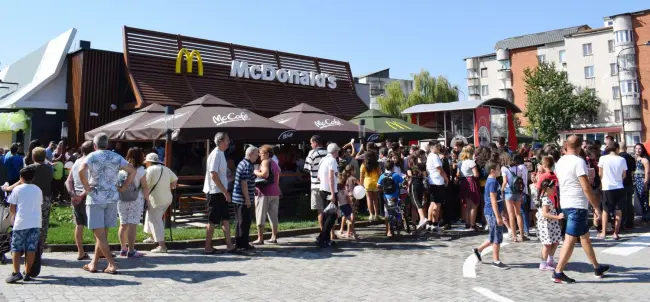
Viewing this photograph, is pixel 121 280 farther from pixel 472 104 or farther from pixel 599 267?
pixel 472 104

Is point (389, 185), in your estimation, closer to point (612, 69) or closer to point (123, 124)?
point (123, 124)

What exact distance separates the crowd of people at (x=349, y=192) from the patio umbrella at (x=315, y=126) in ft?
2.35

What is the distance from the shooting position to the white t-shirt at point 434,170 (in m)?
10.2

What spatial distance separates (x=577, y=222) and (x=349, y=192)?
4.51 m

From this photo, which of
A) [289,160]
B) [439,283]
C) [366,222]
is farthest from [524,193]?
→ [289,160]

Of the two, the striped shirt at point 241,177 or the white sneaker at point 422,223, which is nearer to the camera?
the striped shirt at point 241,177

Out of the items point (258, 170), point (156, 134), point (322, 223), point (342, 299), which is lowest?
point (342, 299)

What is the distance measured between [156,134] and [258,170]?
330 centimetres

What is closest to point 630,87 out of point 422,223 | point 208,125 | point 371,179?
point 422,223

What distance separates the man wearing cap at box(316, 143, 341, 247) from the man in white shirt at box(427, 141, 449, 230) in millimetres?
2466

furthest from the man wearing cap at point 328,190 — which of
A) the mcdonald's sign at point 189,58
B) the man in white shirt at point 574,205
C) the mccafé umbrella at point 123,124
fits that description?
the mcdonald's sign at point 189,58

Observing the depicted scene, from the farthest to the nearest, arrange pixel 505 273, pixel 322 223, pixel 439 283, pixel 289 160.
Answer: pixel 289 160 → pixel 322 223 → pixel 505 273 → pixel 439 283

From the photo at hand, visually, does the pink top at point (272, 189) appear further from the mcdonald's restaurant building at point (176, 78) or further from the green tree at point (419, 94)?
the green tree at point (419, 94)

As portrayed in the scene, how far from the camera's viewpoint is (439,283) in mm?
6055
